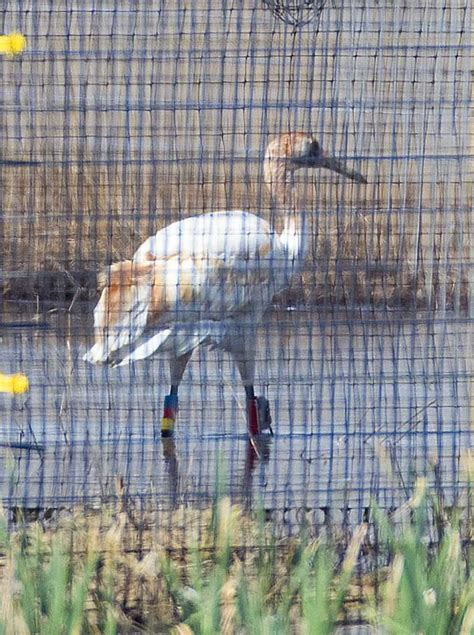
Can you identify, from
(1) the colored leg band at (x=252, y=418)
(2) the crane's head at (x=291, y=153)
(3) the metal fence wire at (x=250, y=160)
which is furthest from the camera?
(1) the colored leg band at (x=252, y=418)

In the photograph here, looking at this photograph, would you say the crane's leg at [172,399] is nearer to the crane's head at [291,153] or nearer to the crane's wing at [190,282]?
the crane's wing at [190,282]

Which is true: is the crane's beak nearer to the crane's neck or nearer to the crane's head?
the crane's head

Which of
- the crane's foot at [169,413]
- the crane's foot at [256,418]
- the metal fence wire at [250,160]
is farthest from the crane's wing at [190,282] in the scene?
the metal fence wire at [250,160]

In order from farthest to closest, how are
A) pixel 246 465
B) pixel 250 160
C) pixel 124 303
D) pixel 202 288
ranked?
pixel 202 288 < pixel 124 303 < pixel 246 465 < pixel 250 160

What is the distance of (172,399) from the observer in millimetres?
5695

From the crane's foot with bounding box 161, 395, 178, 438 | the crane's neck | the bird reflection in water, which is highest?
the crane's neck

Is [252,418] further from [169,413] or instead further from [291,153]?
[291,153]

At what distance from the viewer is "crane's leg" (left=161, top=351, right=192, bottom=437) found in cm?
544

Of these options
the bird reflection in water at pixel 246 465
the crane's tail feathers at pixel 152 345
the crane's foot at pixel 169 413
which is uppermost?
the crane's tail feathers at pixel 152 345

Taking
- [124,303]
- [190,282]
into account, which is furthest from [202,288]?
[124,303]

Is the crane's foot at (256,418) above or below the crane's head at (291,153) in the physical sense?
below

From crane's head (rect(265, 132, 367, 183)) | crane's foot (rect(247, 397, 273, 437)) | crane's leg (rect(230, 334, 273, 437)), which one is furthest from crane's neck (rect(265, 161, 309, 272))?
crane's foot (rect(247, 397, 273, 437))

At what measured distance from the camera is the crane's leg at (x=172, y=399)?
544 cm

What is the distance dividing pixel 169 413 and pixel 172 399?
19cm
